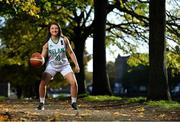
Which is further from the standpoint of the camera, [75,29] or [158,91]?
[75,29]

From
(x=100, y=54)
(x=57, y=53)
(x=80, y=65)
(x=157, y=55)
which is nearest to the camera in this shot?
(x=57, y=53)

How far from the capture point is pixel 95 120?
33.7 feet

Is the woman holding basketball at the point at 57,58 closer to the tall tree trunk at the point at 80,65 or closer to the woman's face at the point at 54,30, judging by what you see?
the woman's face at the point at 54,30

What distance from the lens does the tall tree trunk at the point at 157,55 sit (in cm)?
1867

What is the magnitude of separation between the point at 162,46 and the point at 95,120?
9075 millimetres

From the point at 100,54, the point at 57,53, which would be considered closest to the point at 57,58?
the point at 57,53

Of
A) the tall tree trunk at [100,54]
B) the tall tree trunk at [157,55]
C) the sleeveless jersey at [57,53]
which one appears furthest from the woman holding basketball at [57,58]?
the tall tree trunk at [100,54]

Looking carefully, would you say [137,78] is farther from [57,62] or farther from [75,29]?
[57,62]

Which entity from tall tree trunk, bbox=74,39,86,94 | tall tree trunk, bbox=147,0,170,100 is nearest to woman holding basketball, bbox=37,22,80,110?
tall tree trunk, bbox=147,0,170,100

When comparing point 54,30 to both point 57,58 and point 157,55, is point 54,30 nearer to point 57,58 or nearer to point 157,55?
point 57,58

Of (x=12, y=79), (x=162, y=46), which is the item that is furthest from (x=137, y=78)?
(x=162, y=46)

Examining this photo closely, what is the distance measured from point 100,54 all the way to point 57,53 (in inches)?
586

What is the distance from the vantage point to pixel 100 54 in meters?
26.6

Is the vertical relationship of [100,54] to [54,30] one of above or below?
above
